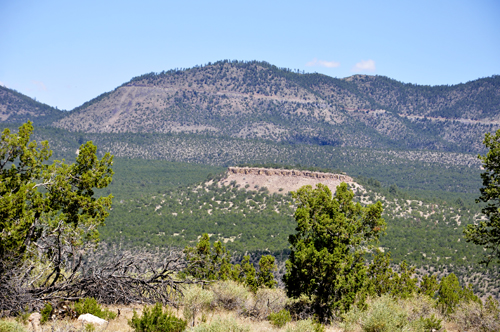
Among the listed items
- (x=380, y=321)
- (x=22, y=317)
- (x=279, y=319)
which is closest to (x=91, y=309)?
(x=22, y=317)

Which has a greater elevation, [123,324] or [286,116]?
[286,116]

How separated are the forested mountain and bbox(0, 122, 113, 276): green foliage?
143 m

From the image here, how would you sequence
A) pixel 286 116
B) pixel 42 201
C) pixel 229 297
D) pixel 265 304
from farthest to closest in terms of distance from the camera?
pixel 286 116, pixel 265 304, pixel 229 297, pixel 42 201

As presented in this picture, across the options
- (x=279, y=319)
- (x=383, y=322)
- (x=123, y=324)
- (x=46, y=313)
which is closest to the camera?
(x=46, y=313)

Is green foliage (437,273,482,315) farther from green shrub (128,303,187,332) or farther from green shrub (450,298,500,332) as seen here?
green shrub (128,303,187,332)

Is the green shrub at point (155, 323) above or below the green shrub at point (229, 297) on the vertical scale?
above

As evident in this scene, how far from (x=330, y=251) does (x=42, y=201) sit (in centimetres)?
1034

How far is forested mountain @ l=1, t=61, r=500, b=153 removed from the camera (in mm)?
164625

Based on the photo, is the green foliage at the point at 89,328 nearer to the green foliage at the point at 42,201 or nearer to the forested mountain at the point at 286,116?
the green foliage at the point at 42,201

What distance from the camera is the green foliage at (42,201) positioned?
37.0ft

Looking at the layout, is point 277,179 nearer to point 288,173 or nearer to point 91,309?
point 288,173

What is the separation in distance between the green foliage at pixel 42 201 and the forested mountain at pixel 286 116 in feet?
468

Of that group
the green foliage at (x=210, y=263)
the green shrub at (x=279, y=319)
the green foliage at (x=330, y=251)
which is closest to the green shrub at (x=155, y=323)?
the green shrub at (x=279, y=319)

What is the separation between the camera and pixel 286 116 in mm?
179500
